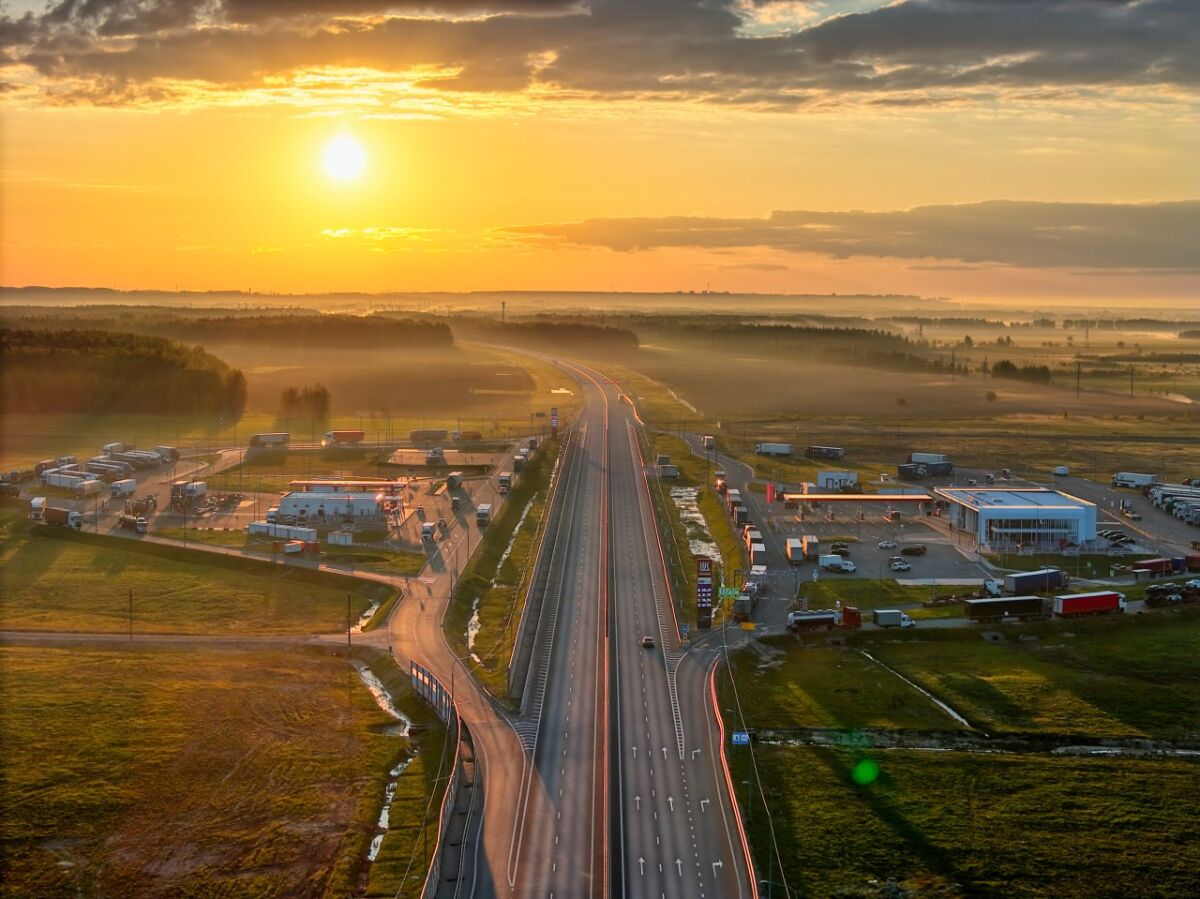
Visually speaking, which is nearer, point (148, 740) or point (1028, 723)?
point (148, 740)

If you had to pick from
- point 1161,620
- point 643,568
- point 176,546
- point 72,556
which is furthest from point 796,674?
point 72,556

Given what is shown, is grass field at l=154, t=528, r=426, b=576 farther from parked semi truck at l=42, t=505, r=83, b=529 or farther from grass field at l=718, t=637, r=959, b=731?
grass field at l=718, t=637, r=959, b=731

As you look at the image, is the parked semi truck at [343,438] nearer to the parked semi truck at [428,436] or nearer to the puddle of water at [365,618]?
the parked semi truck at [428,436]

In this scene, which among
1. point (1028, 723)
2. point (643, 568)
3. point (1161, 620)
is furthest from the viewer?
point (643, 568)

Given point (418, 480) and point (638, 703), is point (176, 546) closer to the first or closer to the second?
point (418, 480)

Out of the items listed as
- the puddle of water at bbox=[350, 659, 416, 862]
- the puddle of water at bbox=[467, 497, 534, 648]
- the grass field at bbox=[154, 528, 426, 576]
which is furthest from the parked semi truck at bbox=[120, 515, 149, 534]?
the puddle of water at bbox=[350, 659, 416, 862]

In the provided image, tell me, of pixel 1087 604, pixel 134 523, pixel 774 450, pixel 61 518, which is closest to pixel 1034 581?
pixel 1087 604

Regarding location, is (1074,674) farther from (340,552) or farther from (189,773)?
(340,552)
